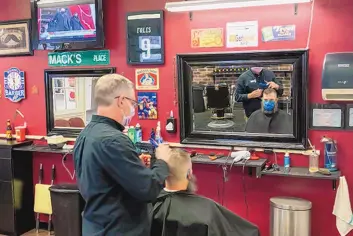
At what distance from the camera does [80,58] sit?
12.9 ft

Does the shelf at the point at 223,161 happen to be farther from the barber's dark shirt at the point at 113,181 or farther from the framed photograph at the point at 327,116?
the barber's dark shirt at the point at 113,181

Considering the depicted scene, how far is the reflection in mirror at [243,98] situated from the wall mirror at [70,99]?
0.93 metres

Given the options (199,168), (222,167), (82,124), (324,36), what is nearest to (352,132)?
(324,36)

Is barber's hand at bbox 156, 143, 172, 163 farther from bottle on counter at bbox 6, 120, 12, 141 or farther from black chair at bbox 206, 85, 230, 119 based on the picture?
bottle on counter at bbox 6, 120, 12, 141

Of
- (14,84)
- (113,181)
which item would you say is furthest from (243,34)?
(14,84)

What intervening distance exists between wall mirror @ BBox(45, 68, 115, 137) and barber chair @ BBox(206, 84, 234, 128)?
3.25ft

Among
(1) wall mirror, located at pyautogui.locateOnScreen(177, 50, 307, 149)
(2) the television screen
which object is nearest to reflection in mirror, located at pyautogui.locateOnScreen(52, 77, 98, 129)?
(2) the television screen

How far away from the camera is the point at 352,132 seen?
3.10m

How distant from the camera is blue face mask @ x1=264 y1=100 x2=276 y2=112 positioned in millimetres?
3266

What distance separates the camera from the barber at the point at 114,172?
185 cm

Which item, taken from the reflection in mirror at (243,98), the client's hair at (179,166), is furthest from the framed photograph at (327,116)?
the client's hair at (179,166)

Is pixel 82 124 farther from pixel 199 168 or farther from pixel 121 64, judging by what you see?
pixel 199 168

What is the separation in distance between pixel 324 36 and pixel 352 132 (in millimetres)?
721

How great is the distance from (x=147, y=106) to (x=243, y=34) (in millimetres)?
1036
